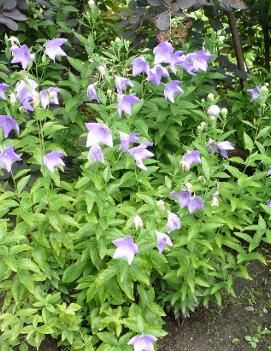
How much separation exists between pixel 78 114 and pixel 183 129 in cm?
62

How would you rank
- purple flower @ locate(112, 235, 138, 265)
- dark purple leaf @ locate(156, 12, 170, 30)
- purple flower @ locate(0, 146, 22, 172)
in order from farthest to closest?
dark purple leaf @ locate(156, 12, 170, 30)
purple flower @ locate(0, 146, 22, 172)
purple flower @ locate(112, 235, 138, 265)

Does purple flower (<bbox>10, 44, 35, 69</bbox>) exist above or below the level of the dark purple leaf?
below

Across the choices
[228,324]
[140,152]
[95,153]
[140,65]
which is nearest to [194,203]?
[140,152]

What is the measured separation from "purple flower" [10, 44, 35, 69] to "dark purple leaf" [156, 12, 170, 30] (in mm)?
676

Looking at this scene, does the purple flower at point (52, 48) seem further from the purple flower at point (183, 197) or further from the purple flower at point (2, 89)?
the purple flower at point (183, 197)

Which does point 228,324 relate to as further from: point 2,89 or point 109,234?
point 2,89

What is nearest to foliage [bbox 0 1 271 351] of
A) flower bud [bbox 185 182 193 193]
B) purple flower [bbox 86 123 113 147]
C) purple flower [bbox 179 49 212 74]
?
flower bud [bbox 185 182 193 193]

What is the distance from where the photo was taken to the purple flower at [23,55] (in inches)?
96.3

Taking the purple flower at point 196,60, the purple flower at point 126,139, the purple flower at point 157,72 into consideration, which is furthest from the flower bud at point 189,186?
the purple flower at point 196,60

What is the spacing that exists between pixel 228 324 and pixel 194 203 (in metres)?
0.99

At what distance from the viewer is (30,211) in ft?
8.15

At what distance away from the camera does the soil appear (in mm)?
2830

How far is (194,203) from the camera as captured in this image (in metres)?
2.32

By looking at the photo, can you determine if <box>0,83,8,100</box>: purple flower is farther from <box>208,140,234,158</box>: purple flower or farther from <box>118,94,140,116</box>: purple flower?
<box>208,140,234,158</box>: purple flower
